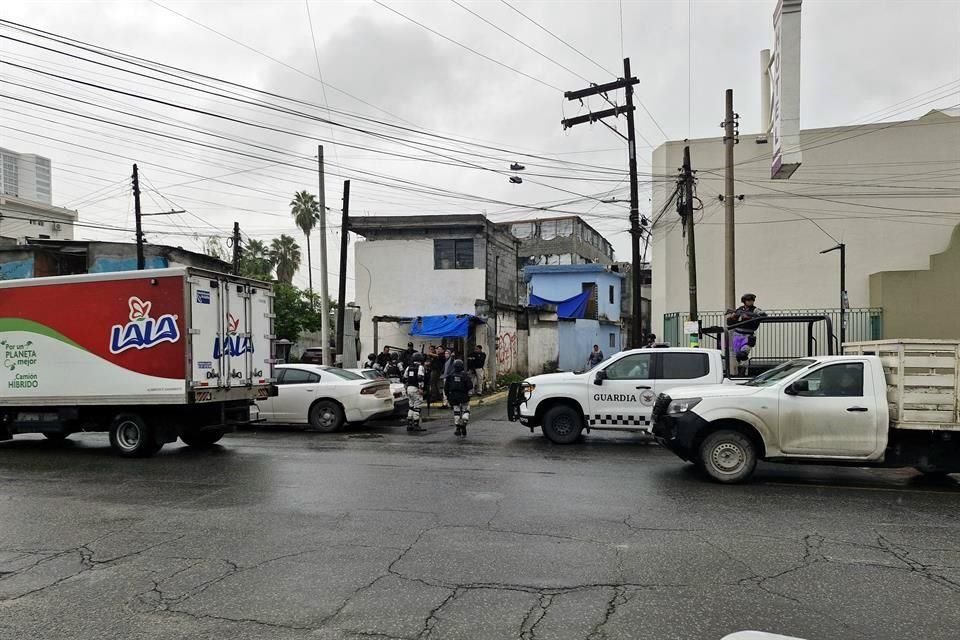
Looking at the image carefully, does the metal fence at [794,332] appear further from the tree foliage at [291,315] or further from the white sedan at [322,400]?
the tree foliage at [291,315]

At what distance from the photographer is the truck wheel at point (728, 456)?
27.5 ft

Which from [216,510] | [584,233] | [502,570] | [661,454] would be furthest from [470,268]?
[584,233]

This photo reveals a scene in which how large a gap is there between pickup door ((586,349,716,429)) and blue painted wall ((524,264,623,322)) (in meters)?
28.5

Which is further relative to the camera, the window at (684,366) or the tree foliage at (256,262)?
the tree foliage at (256,262)

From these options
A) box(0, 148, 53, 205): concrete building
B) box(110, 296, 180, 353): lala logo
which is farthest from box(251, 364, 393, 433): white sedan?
box(0, 148, 53, 205): concrete building

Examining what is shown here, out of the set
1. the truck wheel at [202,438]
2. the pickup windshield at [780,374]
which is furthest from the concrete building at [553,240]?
the pickup windshield at [780,374]

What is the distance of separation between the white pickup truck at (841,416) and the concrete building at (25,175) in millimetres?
83467

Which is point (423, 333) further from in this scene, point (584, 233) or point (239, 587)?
point (584, 233)

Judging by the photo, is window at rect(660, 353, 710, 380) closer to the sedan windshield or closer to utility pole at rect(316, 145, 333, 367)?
the sedan windshield

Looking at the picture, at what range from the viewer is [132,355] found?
10477 millimetres

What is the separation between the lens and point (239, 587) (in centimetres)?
482

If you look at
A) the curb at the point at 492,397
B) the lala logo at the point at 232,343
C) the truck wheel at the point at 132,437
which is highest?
the lala logo at the point at 232,343

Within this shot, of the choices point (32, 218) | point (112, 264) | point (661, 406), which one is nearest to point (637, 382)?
point (661, 406)

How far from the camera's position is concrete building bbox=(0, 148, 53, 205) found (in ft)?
247
